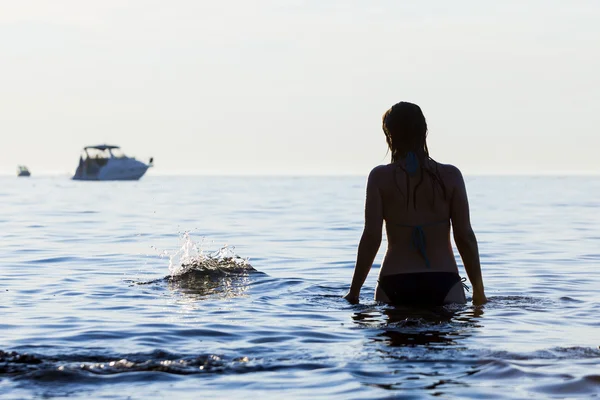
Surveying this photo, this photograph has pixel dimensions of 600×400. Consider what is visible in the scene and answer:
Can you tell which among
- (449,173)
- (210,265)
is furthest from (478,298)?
(210,265)

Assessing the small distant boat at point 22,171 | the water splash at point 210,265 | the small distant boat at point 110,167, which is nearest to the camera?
the water splash at point 210,265

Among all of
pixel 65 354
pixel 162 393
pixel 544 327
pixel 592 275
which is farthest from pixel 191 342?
pixel 592 275

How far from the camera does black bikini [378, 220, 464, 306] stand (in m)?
7.20

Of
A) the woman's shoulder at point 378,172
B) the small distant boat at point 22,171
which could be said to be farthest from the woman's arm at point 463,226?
the small distant boat at point 22,171

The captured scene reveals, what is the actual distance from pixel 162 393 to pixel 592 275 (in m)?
8.81

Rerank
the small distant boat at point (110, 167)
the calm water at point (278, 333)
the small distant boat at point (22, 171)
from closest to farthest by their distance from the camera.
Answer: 1. the calm water at point (278, 333)
2. the small distant boat at point (110, 167)
3. the small distant boat at point (22, 171)

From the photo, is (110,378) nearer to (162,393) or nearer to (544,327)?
(162,393)

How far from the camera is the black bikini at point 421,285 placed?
7196 mm

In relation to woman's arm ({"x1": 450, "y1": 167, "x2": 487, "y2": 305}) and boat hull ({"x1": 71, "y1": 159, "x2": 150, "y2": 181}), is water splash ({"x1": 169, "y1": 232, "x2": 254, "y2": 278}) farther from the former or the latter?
boat hull ({"x1": 71, "y1": 159, "x2": 150, "y2": 181})

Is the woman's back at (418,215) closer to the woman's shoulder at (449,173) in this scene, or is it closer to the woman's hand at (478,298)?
the woman's shoulder at (449,173)

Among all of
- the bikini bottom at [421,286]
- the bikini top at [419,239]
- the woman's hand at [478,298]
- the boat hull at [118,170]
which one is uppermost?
the boat hull at [118,170]

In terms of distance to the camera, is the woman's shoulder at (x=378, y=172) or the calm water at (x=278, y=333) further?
the woman's shoulder at (x=378, y=172)

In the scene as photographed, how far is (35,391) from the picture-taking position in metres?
5.30

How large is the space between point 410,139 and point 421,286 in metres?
1.14
